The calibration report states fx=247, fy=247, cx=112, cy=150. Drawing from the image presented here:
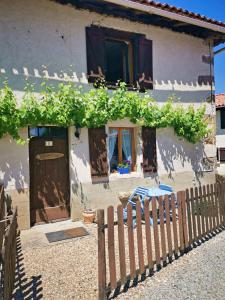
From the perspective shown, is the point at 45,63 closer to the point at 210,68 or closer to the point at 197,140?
the point at 197,140

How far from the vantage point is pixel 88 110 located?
21.2 feet

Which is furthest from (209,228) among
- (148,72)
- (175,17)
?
(175,17)

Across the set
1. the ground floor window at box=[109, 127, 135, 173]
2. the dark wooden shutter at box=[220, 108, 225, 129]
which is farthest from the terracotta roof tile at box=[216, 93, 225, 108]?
the ground floor window at box=[109, 127, 135, 173]

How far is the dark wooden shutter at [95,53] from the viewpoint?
6.96m

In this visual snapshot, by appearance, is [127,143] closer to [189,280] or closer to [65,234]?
[65,234]

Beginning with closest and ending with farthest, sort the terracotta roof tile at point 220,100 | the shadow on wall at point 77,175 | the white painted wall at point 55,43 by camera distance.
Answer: the white painted wall at point 55,43 < the shadow on wall at point 77,175 < the terracotta roof tile at point 220,100

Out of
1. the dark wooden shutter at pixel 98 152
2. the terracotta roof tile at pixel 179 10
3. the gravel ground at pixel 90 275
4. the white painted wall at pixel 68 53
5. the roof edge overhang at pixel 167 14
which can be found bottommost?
the gravel ground at pixel 90 275

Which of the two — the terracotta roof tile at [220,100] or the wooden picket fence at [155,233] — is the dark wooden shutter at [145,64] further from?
the terracotta roof tile at [220,100]

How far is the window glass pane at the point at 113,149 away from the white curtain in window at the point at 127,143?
26cm

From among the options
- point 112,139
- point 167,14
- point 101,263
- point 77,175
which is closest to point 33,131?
point 77,175

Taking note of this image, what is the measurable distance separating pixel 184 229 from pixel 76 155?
11.4 feet

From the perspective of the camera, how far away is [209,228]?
4961mm

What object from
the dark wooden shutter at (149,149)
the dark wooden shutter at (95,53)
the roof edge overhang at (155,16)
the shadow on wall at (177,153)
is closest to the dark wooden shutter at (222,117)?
the roof edge overhang at (155,16)

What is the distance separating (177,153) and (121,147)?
2048mm
